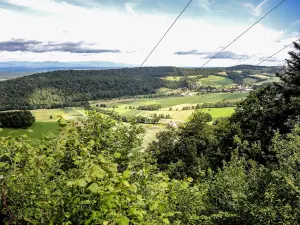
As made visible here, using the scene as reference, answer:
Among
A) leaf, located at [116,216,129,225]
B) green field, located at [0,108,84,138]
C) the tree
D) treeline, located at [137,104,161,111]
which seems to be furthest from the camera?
treeline, located at [137,104,161,111]

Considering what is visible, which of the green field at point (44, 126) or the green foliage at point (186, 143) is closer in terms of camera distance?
the green field at point (44, 126)

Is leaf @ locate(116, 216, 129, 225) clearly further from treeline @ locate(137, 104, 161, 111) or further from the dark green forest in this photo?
treeline @ locate(137, 104, 161, 111)

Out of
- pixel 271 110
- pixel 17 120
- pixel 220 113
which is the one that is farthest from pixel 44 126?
pixel 271 110

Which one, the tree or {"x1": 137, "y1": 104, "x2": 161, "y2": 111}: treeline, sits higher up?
the tree

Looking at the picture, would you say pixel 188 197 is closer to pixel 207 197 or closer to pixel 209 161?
pixel 207 197

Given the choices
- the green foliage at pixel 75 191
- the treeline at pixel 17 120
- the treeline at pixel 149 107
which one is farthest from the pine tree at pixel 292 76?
the treeline at pixel 149 107

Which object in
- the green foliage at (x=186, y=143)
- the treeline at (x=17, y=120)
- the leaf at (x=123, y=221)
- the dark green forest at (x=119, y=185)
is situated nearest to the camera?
the leaf at (x=123, y=221)

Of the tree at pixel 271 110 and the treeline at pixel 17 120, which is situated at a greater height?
the tree at pixel 271 110

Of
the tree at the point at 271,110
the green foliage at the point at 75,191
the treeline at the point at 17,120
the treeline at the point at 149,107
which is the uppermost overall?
the green foliage at the point at 75,191

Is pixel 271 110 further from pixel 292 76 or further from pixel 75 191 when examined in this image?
pixel 75 191

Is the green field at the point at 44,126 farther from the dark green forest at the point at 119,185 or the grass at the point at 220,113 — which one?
the grass at the point at 220,113

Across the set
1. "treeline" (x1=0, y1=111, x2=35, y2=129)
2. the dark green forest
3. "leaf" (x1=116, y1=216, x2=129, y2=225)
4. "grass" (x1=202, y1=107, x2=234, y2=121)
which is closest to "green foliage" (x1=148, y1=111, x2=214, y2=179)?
the dark green forest

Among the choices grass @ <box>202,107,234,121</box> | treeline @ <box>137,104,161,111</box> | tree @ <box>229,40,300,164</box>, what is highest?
tree @ <box>229,40,300,164</box>

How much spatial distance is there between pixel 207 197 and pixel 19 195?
873 centimetres
